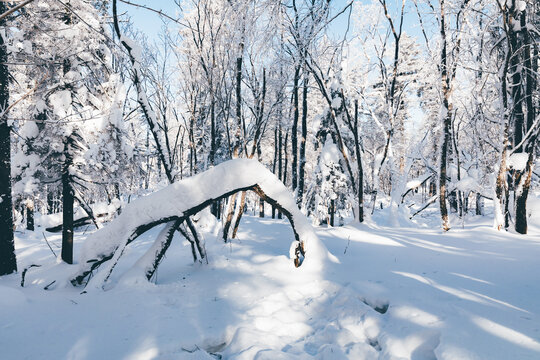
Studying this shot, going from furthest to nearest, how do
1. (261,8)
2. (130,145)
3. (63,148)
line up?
1. (130,145)
2. (63,148)
3. (261,8)

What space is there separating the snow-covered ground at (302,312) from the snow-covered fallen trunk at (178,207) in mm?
440

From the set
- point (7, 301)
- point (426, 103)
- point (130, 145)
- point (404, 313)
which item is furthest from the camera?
→ point (426, 103)

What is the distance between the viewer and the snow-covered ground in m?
2.82

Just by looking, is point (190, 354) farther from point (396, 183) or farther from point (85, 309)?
point (396, 183)

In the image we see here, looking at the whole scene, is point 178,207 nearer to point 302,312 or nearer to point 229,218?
point 302,312

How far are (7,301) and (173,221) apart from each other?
2283 mm

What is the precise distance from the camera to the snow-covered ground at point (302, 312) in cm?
282

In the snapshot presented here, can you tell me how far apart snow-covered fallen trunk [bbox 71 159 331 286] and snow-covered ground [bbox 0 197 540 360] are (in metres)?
0.44

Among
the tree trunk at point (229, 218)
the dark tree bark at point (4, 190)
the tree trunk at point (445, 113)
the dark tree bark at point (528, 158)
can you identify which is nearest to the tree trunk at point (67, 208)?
the dark tree bark at point (4, 190)

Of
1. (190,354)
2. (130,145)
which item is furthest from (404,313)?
(130,145)

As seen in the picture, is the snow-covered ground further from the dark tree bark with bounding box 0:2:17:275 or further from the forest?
the dark tree bark with bounding box 0:2:17:275

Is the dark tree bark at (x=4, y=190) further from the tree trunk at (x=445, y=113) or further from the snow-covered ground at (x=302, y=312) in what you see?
the tree trunk at (x=445, y=113)

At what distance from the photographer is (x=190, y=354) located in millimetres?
2928

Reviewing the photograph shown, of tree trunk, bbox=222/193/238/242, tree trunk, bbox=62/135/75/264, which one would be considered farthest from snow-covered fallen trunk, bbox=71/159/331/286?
tree trunk, bbox=62/135/75/264
